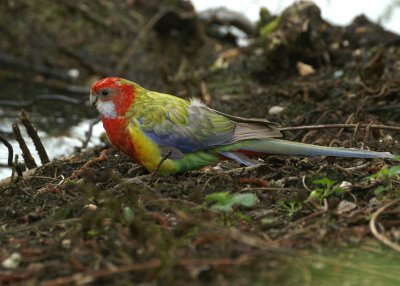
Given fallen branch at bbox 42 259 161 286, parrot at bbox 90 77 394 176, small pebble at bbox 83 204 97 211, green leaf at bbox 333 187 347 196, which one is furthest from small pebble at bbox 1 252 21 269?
green leaf at bbox 333 187 347 196

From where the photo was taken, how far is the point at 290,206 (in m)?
4.08

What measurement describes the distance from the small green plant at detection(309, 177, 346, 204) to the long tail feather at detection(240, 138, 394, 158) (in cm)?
57

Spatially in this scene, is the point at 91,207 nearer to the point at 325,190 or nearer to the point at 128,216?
the point at 128,216

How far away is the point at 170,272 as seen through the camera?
2900mm

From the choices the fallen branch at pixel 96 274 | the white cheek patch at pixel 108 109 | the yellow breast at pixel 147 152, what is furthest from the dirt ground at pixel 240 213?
the white cheek patch at pixel 108 109

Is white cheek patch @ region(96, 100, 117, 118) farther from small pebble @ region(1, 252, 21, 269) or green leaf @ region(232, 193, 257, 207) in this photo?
small pebble @ region(1, 252, 21, 269)

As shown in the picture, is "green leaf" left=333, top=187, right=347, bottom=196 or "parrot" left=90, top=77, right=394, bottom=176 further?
"parrot" left=90, top=77, right=394, bottom=176

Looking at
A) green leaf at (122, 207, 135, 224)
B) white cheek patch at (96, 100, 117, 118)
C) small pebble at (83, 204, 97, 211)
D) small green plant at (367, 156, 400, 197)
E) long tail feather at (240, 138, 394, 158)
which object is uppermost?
white cheek patch at (96, 100, 117, 118)

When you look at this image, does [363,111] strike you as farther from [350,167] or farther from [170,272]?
[170,272]

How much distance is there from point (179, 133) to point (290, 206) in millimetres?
1182

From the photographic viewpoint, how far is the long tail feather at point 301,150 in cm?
471

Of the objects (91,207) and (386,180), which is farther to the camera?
(91,207)

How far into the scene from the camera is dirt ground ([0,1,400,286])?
3.02 metres

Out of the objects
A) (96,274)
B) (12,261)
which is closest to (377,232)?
(96,274)
